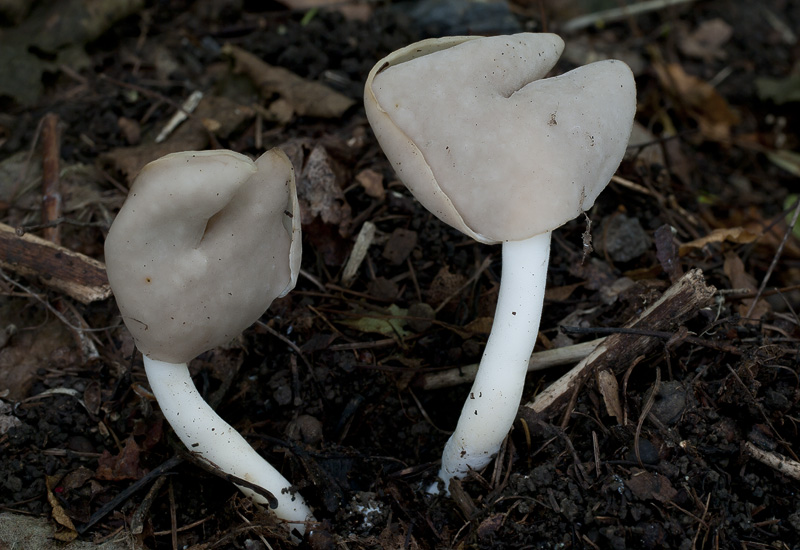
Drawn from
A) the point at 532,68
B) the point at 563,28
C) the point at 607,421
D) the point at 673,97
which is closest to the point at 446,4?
the point at 563,28

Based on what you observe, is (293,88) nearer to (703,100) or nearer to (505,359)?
(505,359)

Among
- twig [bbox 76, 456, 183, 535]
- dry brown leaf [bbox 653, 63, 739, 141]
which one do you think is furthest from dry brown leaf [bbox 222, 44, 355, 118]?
dry brown leaf [bbox 653, 63, 739, 141]

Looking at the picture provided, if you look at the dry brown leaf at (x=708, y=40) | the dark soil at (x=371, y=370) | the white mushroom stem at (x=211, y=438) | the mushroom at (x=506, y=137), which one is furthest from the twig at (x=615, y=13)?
→ the white mushroom stem at (x=211, y=438)

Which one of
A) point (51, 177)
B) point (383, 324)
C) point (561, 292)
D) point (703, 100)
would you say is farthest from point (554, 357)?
point (703, 100)

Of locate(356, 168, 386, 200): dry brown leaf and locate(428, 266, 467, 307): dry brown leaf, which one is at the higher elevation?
locate(356, 168, 386, 200): dry brown leaf

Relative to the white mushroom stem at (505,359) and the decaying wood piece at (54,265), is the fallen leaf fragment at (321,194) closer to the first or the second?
the decaying wood piece at (54,265)

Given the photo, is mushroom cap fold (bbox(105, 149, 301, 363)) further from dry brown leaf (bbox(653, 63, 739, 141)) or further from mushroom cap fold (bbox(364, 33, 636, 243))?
dry brown leaf (bbox(653, 63, 739, 141))
